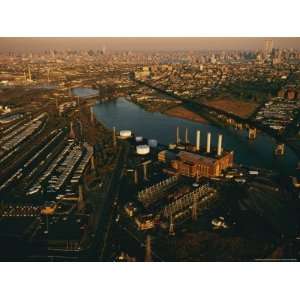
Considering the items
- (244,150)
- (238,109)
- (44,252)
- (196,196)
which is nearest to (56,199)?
(44,252)

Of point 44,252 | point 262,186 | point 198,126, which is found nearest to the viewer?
point 44,252

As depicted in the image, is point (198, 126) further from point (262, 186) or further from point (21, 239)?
point (21, 239)

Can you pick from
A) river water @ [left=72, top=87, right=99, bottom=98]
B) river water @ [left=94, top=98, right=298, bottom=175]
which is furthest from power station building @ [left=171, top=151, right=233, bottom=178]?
river water @ [left=72, top=87, right=99, bottom=98]

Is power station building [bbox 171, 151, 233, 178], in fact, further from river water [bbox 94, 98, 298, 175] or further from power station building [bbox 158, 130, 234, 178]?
river water [bbox 94, 98, 298, 175]

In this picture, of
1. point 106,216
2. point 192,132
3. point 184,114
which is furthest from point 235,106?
point 106,216

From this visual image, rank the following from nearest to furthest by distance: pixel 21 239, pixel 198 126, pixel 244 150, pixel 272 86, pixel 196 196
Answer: pixel 21 239 → pixel 196 196 → pixel 244 150 → pixel 198 126 → pixel 272 86

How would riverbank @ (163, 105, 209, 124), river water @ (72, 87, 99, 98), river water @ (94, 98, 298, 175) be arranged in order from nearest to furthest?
river water @ (94, 98, 298, 175) → riverbank @ (163, 105, 209, 124) → river water @ (72, 87, 99, 98)
